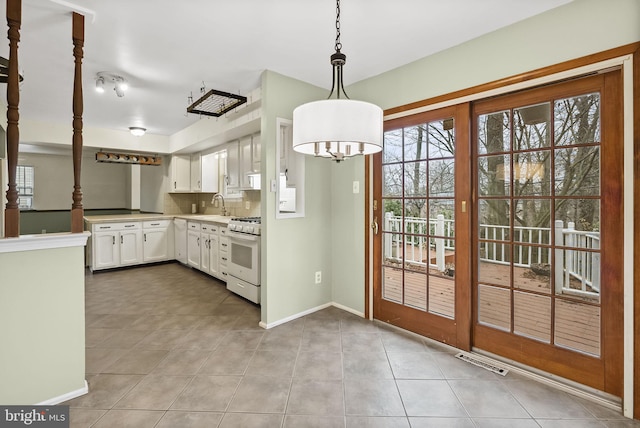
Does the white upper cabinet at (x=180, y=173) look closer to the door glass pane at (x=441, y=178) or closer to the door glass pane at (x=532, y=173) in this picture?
the door glass pane at (x=441, y=178)

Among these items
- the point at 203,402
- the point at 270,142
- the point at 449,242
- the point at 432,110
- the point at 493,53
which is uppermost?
the point at 493,53

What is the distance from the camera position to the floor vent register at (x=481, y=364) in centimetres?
214

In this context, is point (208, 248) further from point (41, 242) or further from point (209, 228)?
point (41, 242)

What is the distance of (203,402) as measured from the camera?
5.95 ft

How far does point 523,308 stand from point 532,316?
70 mm

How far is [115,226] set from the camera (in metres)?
5.07

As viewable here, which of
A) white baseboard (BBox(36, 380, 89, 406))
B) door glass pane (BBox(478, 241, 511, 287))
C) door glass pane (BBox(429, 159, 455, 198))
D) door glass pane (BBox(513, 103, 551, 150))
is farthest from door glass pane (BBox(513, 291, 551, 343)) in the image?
white baseboard (BBox(36, 380, 89, 406))

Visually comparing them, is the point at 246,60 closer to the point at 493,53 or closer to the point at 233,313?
the point at 493,53

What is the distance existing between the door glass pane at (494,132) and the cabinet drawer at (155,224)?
5.25 metres

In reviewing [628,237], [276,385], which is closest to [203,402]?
[276,385]

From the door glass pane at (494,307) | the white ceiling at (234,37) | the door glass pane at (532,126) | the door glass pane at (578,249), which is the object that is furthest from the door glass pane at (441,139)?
the door glass pane at (494,307)

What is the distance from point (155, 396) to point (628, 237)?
2910 millimetres

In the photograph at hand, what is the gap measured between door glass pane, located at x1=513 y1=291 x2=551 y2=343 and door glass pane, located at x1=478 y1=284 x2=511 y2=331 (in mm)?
52

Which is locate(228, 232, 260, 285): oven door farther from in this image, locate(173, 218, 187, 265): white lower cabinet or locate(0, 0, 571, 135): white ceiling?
locate(173, 218, 187, 265): white lower cabinet
